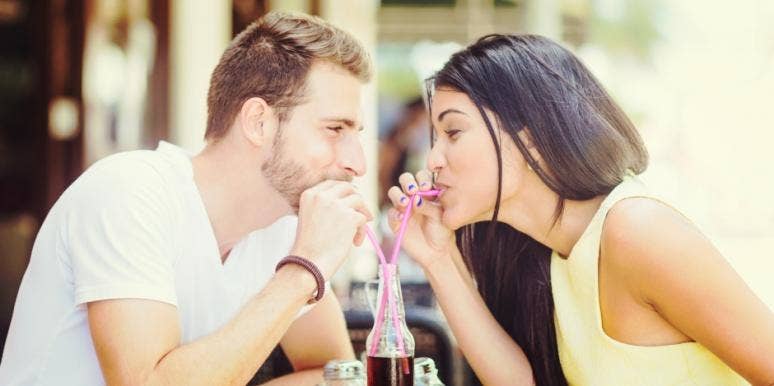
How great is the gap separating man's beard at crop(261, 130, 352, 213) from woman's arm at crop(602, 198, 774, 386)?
67cm

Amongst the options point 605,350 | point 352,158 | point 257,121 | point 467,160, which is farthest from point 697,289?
point 257,121

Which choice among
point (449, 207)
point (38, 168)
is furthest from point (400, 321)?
point (38, 168)

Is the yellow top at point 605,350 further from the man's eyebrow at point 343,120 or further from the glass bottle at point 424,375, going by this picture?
the man's eyebrow at point 343,120

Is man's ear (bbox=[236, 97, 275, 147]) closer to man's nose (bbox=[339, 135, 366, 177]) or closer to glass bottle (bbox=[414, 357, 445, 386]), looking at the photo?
man's nose (bbox=[339, 135, 366, 177])

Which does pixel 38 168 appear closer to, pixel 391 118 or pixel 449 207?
pixel 391 118

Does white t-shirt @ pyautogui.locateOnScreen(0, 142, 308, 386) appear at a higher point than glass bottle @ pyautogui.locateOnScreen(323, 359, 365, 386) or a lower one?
higher

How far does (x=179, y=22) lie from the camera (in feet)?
15.9

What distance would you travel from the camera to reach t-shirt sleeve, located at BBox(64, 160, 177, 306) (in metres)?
1.77

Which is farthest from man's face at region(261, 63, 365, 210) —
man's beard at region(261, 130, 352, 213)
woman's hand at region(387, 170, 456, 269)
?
woman's hand at region(387, 170, 456, 269)

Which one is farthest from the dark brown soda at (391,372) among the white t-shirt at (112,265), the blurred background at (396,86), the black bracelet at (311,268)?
the blurred background at (396,86)

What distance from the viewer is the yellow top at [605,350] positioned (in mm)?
1924

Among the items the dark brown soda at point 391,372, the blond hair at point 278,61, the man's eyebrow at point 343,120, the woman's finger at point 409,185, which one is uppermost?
the blond hair at point 278,61

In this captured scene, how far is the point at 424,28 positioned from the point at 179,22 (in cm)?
258

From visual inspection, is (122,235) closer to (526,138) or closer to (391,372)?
(391,372)
